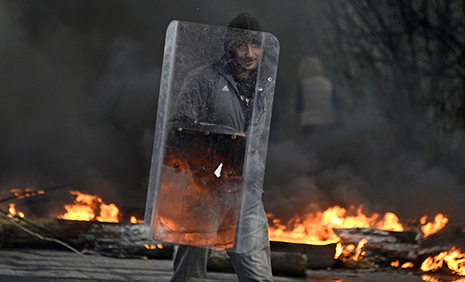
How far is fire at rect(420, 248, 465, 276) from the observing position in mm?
4594

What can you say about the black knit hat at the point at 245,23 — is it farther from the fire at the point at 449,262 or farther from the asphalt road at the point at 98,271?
the fire at the point at 449,262

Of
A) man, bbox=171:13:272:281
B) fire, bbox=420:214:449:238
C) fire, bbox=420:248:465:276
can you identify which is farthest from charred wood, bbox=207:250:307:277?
man, bbox=171:13:272:281

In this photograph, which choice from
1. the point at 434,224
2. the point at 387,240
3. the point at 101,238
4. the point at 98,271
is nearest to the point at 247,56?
the point at 98,271

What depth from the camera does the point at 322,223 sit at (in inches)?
187

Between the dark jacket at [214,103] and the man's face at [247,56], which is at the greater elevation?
the man's face at [247,56]

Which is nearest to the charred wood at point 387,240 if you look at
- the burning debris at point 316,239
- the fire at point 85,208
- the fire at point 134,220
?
the burning debris at point 316,239

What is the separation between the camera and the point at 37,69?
4480mm

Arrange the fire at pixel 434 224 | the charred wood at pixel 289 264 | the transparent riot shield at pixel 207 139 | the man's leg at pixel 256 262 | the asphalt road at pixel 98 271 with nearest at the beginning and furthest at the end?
the transparent riot shield at pixel 207 139, the man's leg at pixel 256 262, the asphalt road at pixel 98 271, the charred wood at pixel 289 264, the fire at pixel 434 224

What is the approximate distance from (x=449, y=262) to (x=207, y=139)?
12.0ft

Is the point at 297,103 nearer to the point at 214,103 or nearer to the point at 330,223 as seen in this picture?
the point at 330,223

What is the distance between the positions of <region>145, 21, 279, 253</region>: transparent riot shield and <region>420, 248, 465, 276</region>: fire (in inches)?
127

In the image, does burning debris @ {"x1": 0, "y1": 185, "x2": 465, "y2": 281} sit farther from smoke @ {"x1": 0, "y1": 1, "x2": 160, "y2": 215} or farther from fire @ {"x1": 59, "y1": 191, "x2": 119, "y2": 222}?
smoke @ {"x1": 0, "y1": 1, "x2": 160, "y2": 215}

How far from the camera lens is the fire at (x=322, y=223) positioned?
187 inches

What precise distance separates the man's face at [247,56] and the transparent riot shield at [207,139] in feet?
0.06
